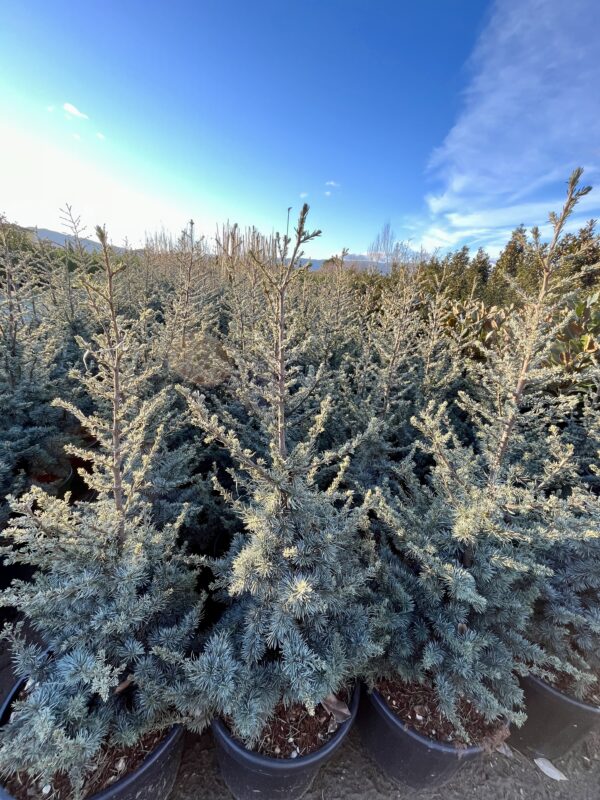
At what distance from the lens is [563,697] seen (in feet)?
5.45

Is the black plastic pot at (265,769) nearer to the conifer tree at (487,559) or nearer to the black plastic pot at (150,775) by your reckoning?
the black plastic pot at (150,775)

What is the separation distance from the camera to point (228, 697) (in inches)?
45.5

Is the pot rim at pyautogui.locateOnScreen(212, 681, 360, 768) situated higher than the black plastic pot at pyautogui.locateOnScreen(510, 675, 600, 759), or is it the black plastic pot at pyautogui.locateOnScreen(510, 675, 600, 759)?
the pot rim at pyautogui.locateOnScreen(212, 681, 360, 768)

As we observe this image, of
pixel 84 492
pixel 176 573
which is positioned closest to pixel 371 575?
pixel 176 573

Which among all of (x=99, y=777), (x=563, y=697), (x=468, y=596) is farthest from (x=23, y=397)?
(x=563, y=697)

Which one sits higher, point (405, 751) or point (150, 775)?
point (150, 775)

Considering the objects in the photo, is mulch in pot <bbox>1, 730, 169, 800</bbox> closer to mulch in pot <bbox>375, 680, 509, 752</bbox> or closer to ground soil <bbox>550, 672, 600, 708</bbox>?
mulch in pot <bbox>375, 680, 509, 752</bbox>

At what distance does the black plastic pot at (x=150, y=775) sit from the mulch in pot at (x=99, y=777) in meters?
0.03

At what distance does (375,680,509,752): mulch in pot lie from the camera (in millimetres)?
1476

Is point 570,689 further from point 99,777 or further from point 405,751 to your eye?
point 99,777

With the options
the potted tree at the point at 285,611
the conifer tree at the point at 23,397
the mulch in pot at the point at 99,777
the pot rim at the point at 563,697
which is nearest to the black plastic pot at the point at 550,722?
the pot rim at the point at 563,697

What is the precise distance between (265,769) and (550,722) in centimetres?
151

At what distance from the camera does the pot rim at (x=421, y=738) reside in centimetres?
141

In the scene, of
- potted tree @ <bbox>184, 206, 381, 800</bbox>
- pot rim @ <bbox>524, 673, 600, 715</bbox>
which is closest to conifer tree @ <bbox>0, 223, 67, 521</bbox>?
potted tree @ <bbox>184, 206, 381, 800</bbox>
